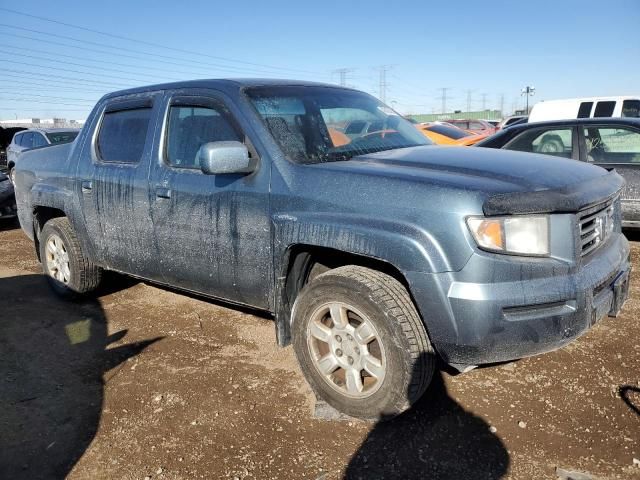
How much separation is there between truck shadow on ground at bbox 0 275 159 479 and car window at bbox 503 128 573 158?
5035 millimetres

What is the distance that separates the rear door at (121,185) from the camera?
3803 mm

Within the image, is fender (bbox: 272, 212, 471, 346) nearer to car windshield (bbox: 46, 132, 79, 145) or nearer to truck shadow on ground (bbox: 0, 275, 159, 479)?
truck shadow on ground (bbox: 0, 275, 159, 479)

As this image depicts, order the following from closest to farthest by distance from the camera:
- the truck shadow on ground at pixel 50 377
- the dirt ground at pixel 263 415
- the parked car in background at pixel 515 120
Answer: the dirt ground at pixel 263 415 → the truck shadow on ground at pixel 50 377 → the parked car in background at pixel 515 120

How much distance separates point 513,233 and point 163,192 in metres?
2.26

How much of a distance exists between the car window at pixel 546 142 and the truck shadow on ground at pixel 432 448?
176 inches

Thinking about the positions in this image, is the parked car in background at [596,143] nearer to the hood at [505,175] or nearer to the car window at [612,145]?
the car window at [612,145]

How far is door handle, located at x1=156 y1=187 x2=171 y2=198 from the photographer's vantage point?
11.6ft

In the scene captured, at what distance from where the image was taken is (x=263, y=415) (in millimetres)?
2957

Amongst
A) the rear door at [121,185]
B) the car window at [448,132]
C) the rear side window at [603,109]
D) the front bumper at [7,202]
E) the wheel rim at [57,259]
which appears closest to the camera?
the rear door at [121,185]

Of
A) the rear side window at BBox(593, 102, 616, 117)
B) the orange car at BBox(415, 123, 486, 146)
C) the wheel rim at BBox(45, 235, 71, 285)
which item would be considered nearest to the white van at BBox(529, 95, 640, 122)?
the rear side window at BBox(593, 102, 616, 117)

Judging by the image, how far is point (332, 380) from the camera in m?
2.95

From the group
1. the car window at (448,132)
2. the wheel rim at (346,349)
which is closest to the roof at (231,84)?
the wheel rim at (346,349)

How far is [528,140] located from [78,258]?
17.3 ft

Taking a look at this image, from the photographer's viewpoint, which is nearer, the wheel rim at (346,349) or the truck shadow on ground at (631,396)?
the wheel rim at (346,349)
